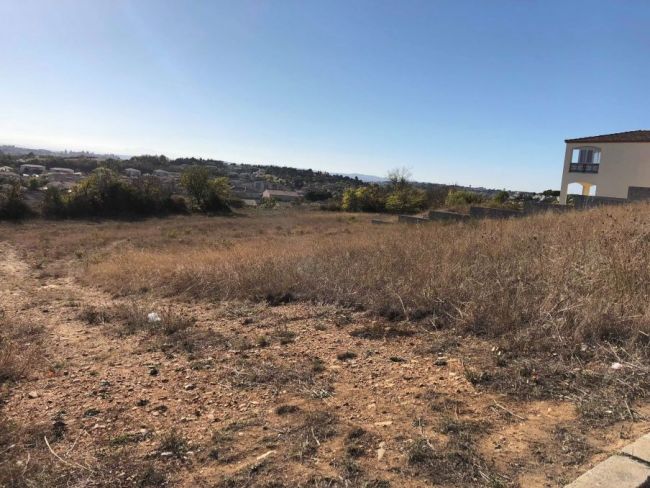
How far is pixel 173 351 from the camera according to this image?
4.52m

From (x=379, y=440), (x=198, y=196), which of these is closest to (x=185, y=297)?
(x=379, y=440)

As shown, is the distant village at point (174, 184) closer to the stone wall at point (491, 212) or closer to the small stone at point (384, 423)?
the stone wall at point (491, 212)

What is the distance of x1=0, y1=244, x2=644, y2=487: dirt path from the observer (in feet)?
7.73

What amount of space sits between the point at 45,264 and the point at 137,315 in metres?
10.9

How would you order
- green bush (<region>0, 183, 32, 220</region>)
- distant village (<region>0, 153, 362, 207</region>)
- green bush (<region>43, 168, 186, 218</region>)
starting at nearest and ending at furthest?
green bush (<region>0, 183, 32, 220</region>)
green bush (<region>43, 168, 186, 218</region>)
distant village (<region>0, 153, 362, 207</region>)

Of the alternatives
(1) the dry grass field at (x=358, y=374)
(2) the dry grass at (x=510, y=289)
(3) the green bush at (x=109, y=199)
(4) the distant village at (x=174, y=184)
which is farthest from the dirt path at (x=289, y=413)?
(3) the green bush at (x=109, y=199)

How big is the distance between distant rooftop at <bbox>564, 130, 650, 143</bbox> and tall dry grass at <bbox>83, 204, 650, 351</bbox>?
19.9 metres

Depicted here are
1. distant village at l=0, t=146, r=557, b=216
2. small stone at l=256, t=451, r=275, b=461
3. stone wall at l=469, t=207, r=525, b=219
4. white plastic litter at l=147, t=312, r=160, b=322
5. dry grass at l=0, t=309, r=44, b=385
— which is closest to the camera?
small stone at l=256, t=451, r=275, b=461

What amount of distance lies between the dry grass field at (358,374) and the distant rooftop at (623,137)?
20.9 metres

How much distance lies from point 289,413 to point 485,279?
3121mm

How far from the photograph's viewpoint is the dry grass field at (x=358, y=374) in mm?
2404

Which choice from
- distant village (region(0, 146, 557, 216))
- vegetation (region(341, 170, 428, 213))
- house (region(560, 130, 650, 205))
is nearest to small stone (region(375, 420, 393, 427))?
distant village (region(0, 146, 557, 216))

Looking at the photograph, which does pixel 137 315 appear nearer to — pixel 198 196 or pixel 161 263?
pixel 161 263

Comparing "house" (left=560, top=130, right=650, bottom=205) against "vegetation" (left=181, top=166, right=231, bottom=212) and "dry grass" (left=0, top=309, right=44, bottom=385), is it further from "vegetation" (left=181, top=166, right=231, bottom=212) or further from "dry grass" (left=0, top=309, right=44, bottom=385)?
"vegetation" (left=181, top=166, right=231, bottom=212)
